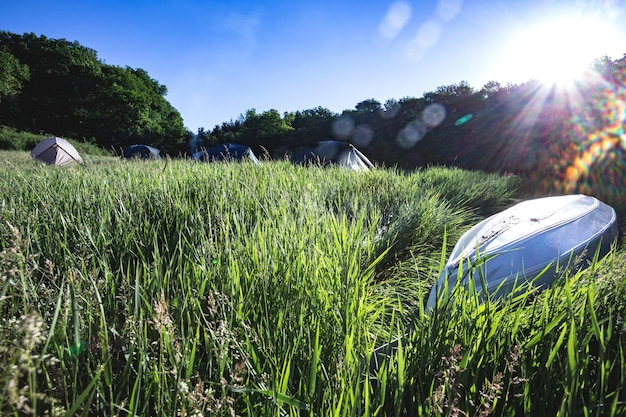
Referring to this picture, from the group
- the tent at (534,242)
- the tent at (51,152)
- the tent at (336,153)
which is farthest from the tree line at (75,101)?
the tent at (534,242)

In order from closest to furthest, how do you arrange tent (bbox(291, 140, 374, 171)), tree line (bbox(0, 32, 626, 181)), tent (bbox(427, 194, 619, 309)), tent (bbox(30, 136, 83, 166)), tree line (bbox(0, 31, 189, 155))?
tent (bbox(427, 194, 619, 309)) < tree line (bbox(0, 32, 626, 181)) < tent (bbox(291, 140, 374, 171)) < tent (bbox(30, 136, 83, 166)) < tree line (bbox(0, 31, 189, 155))

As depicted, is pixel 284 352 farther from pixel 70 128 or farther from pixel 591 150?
pixel 70 128

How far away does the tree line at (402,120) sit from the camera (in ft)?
32.3

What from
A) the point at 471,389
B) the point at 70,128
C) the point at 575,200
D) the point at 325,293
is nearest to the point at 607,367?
the point at 471,389

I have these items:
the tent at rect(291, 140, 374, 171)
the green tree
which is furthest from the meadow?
the green tree

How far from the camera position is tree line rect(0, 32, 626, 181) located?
32.3 ft

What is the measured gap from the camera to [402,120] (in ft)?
58.6

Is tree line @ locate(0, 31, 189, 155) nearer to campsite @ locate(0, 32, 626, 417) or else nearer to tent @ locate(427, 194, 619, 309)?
campsite @ locate(0, 32, 626, 417)

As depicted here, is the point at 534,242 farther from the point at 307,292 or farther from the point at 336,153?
the point at 336,153

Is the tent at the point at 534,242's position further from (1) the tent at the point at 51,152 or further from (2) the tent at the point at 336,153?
(1) the tent at the point at 51,152

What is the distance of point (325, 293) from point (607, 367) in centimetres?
81

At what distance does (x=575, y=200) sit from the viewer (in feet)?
9.75

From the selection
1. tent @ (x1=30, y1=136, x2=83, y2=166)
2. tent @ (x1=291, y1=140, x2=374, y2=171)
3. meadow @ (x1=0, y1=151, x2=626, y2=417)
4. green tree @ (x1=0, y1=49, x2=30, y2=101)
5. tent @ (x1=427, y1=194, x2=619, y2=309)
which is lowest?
tent @ (x1=427, y1=194, x2=619, y2=309)

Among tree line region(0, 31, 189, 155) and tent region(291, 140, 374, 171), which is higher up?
tree line region(0, 31, 189, 155)
